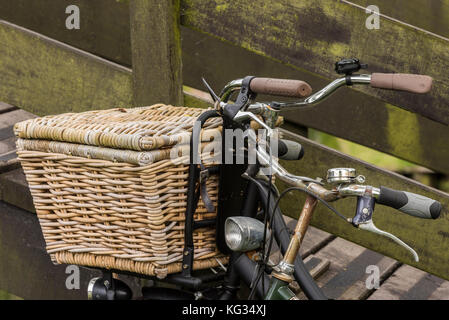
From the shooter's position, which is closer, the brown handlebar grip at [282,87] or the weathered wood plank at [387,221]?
the brown handlebar grip at [282,87]

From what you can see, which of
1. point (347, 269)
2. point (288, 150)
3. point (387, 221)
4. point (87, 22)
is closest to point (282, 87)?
point (288, 150)

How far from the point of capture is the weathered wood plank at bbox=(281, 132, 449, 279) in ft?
7.50

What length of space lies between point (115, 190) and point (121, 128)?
0.18 m

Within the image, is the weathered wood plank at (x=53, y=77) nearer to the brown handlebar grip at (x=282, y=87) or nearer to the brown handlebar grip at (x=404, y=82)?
the brown handlebar grip at (x=282, y=87)

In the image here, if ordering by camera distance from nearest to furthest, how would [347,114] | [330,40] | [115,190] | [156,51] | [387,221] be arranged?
[115,190], [330,40], [387,221], [156,51], [347,114]

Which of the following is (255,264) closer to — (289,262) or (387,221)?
(289,262)

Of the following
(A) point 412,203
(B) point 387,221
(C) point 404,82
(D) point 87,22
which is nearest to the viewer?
(A) point 412,203

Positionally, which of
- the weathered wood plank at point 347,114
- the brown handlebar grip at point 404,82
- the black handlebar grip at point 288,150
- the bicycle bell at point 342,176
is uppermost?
the brown handlebar grip at point 404,82

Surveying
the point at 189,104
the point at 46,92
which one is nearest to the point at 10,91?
the point at 46,92

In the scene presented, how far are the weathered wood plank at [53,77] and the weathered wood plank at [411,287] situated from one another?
124cm

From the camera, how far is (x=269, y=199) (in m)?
1.75

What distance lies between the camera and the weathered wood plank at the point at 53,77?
2.72m

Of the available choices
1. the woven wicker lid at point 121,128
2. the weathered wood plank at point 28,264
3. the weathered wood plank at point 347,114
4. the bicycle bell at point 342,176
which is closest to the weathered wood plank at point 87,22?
the weathered wood plank at point 347,114
